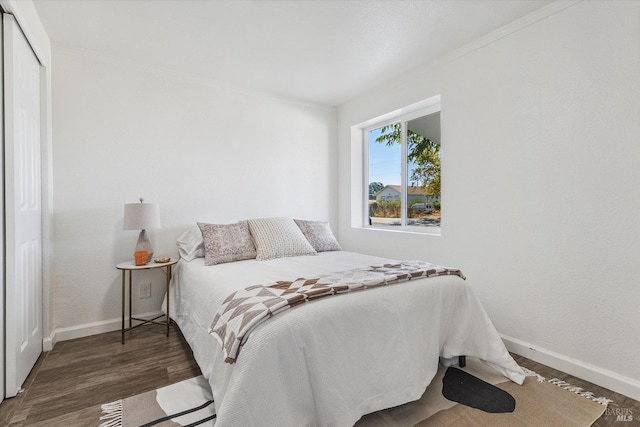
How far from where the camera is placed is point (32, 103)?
2168 mm

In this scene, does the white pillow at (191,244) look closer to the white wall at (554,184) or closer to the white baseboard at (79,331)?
the white baseboard at (79,331)

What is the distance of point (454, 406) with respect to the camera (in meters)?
1.69

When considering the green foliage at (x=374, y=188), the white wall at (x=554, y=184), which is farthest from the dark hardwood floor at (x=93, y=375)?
the green foliage at (x=374, y=188)

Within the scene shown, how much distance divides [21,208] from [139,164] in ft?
3.51

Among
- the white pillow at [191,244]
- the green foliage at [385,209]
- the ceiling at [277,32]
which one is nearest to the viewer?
the ceiling at [277,32]

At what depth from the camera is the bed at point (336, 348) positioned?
4.27 ft

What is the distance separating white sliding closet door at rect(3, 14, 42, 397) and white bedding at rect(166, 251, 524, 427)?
3.07 ft

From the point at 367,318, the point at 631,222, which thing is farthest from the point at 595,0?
the point at 367,318

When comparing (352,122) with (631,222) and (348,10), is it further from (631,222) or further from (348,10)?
(631,222)

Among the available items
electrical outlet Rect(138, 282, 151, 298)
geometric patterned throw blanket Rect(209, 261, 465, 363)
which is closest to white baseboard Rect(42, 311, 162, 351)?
electrical outlet Rect(138, 282, 151, 298)

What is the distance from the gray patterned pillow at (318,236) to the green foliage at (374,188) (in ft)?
3.09

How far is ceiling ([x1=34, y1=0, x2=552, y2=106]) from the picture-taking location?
2.11 metres

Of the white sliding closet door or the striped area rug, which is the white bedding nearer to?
the striped area rug

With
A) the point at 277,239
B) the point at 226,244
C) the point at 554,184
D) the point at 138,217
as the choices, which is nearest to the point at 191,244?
the point at 226,244
